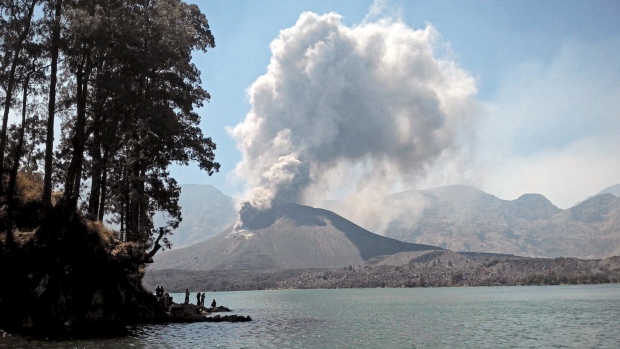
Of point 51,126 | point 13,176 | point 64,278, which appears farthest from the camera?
point 51,126

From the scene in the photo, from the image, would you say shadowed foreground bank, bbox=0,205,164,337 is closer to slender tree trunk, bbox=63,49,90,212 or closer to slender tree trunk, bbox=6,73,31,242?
slender tree trunk, bbox=6,73,31,242

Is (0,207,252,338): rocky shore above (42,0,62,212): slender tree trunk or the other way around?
the other way around

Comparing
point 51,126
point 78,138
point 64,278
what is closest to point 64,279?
point 64,278

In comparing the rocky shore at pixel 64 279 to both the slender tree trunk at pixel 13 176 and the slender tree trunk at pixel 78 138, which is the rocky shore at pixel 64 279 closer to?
the slender tree trunk at pixel 13 176

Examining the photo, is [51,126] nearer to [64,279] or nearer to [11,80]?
[11,80]

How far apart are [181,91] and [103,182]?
1075 cm

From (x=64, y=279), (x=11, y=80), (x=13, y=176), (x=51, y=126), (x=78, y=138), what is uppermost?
(x=11, y=80)

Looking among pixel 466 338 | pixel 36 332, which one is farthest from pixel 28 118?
pixel 466 338

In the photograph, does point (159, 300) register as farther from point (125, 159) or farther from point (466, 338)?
Result: point (466, 338)

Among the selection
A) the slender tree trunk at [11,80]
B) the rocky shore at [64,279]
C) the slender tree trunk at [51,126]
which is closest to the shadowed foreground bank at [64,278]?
the rocky shore at [64,279]

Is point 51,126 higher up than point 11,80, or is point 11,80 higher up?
point 11,80

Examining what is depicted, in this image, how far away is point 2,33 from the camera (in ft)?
123

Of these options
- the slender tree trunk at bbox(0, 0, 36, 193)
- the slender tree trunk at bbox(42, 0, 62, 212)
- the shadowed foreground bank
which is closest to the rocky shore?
the shadowed foreground bank

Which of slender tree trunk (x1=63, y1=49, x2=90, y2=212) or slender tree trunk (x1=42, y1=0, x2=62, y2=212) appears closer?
slender tree trunk (x1=42, y1=0, x2=62, y2=212)
